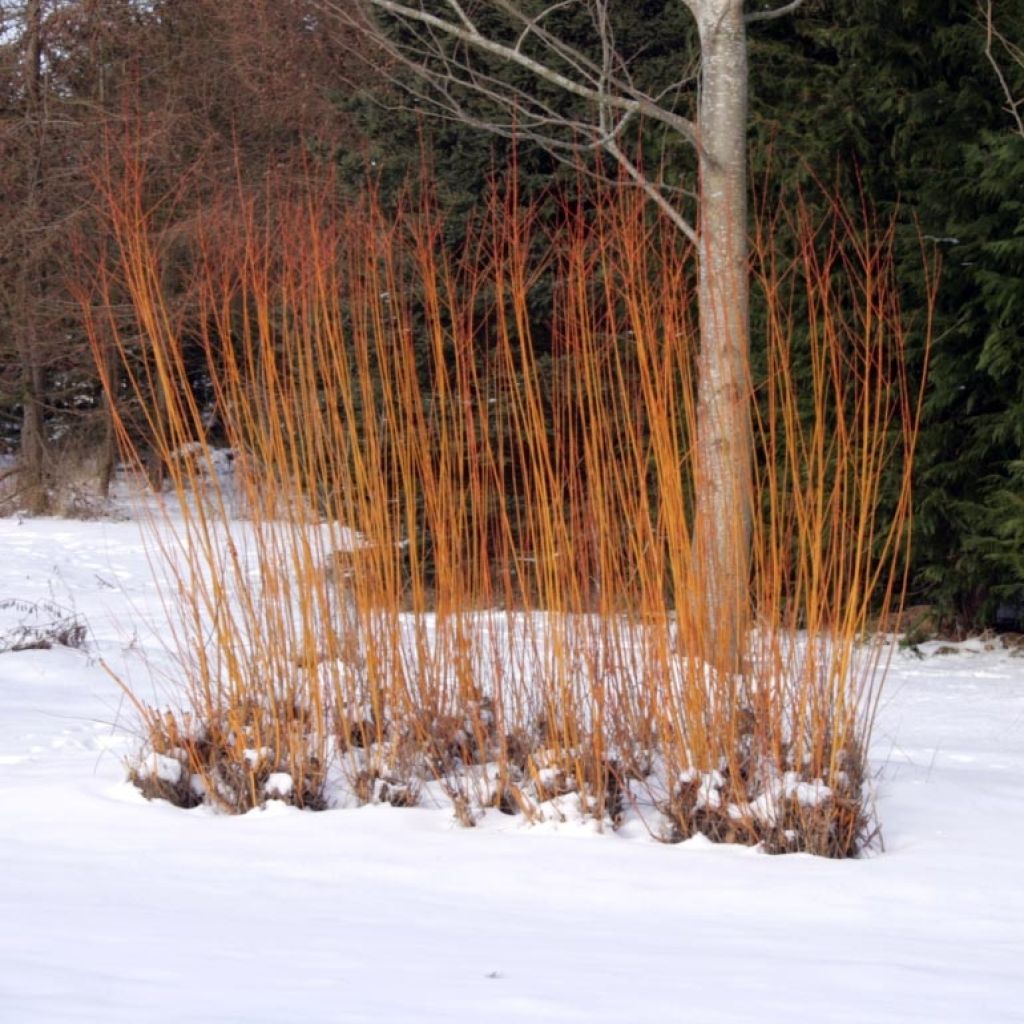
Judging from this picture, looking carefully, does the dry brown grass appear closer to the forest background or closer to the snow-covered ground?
the snow-covered ground

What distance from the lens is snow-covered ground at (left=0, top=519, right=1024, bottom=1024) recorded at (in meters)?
1.72

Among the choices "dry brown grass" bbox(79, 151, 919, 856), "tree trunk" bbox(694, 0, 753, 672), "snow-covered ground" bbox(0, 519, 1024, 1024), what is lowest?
"snow-covered ground" bbox(0, 519, 1024, 1024)

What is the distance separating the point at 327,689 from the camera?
3.21 metres

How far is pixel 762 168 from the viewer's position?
243 inches

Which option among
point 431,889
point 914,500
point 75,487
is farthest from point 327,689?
point 75,487

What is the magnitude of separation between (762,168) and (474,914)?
473cm

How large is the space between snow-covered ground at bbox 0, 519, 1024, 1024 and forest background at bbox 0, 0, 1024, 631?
127 cm

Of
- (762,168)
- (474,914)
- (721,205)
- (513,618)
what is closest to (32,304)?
(762,168)

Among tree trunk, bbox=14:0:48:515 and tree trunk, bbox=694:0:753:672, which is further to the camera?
tree trunk, bbox=14:0:48:515

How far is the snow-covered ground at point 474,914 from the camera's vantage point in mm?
1720

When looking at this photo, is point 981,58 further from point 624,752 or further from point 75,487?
point 75,487

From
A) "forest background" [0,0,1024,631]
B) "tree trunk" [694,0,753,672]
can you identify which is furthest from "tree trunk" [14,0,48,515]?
"tree trunk" [694,0,753,672]

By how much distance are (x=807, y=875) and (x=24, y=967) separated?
1.53 metres

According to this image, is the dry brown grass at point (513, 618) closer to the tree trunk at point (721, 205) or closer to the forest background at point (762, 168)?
the forest background at point (762, 168)
